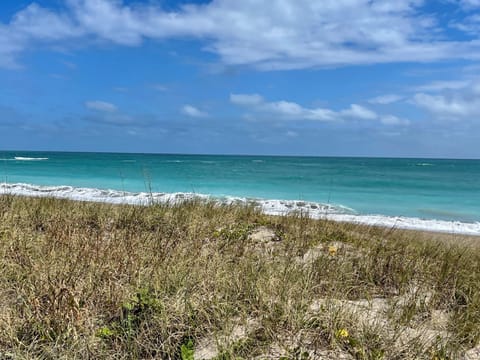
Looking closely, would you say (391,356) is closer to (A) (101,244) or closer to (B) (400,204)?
(A) (101,244)

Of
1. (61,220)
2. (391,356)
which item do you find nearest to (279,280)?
(391,356)

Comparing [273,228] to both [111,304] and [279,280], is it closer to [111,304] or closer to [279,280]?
[279,280]

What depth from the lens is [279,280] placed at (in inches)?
144

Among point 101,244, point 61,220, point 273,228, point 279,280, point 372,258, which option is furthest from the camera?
point 273,228

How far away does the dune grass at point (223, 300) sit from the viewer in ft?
9.41

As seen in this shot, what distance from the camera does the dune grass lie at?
2867mm

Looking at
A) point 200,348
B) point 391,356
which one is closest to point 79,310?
point 200,348

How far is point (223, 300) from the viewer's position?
11.0 ft

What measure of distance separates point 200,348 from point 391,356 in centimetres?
134

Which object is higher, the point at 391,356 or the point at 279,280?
the point at 279,280

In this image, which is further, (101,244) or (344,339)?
(101,244)

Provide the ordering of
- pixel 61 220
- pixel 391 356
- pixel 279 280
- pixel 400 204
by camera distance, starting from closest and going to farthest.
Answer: pixel 391 356, pixel 279 280, pixel 61 220, pixel 400 204

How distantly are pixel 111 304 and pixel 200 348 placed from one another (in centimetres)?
87

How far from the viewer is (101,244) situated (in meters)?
4.48
